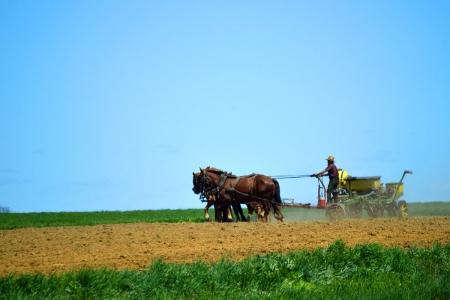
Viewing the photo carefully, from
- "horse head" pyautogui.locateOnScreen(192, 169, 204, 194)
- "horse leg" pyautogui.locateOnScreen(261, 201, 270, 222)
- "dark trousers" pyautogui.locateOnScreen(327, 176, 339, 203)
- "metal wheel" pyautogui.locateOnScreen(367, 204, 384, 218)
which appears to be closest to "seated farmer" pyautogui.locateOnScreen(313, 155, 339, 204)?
"dark trousers" pyautogui.locateOnScreen(327, 176, 339, 203)

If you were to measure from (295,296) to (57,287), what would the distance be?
10.8 ft

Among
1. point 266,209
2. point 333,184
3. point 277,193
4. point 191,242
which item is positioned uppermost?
point 333,184

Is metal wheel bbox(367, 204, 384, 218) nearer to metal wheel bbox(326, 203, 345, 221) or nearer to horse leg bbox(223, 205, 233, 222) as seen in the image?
metal wheel bbox(326, 203, 345, 221)

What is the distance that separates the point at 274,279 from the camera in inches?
397

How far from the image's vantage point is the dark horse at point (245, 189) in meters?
21.9

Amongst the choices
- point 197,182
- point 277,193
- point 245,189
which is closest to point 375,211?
point 277,193

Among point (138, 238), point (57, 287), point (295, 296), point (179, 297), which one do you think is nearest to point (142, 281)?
point (179, 297)

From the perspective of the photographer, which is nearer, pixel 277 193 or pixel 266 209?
pixel 266 209

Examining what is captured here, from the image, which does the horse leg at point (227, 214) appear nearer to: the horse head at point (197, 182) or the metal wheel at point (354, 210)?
the horse head at point (197, 182)

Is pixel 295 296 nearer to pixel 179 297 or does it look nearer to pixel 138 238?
pixel 179 297

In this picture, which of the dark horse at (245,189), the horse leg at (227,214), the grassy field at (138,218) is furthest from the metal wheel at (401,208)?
the horse leg at (227,214)

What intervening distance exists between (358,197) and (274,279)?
41.5 ft

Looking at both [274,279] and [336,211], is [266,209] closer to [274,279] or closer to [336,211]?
[336,211]

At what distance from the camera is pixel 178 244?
14102 mm
